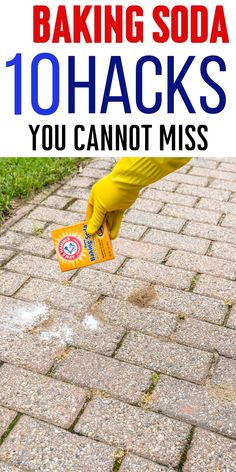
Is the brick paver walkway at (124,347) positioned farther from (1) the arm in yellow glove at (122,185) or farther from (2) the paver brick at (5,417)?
(1) the arm in yellow glove at (122,185)

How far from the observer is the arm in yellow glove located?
2271 millimetres

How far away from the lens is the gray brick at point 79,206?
404cm

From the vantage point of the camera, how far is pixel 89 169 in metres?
4.77

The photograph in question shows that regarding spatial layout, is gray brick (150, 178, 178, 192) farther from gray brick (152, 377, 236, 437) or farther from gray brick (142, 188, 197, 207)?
gray brick (152, 377, 236, 437)

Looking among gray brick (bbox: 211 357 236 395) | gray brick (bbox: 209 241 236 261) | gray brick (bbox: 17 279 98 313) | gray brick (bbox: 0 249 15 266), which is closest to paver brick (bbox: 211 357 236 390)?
gray brick (bbox: 211 357 236 395)

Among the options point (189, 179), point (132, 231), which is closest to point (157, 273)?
point (132, 231)

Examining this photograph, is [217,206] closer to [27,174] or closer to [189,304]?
[189,304]

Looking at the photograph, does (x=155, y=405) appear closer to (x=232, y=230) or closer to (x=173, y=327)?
(x=173, y=327)

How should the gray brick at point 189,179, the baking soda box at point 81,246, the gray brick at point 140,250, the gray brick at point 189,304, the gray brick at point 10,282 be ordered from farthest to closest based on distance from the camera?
1. the gray brick at point 189,179
2. the gray brick at point 140,250
3. the gray brick at point 10,282
4. the gray brick at point 189,304
5. the baking soda box at point 81,246

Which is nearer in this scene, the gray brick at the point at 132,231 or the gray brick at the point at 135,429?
the gray brick at the point at 135,429

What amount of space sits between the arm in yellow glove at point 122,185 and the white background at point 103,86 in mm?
1144

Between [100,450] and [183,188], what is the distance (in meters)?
Answer: 2.62

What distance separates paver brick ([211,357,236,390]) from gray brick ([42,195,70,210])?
1.82 metres

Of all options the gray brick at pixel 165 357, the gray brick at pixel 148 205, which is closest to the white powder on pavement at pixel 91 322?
the gray brick at pixel 165 357
